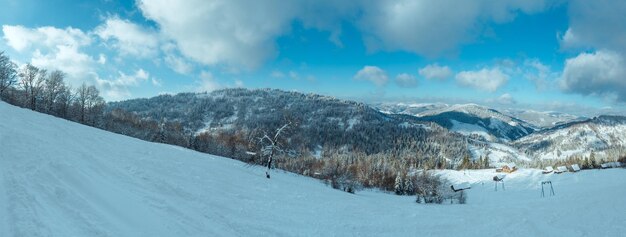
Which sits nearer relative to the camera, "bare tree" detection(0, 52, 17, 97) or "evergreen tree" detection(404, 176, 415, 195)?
"bare tree" detection(0, 52, 17, 97)

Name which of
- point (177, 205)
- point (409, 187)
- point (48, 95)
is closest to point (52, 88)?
point (48, 95)

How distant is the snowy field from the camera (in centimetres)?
1268

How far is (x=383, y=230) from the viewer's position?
20.9 m

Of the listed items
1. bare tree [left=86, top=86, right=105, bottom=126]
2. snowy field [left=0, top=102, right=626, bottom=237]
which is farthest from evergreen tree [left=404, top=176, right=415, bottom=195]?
bare tree [left=86, top=86, right=105, bottom=126]

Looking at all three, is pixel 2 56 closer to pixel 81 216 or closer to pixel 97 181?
pixel 97 181

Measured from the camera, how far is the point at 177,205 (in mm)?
18266

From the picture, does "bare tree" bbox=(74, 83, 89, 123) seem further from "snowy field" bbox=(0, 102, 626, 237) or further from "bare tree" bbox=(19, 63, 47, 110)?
"snowy field" bbox=(0, 102, 626, 237)

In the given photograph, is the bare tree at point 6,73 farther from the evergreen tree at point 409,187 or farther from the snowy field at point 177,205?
the evergreen tree at point 409,187

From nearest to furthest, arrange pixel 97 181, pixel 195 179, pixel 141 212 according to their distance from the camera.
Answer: pixel 141 212
pixel 97 181
pixel 195 179

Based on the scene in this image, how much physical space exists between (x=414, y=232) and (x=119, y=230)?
16325 millimetres

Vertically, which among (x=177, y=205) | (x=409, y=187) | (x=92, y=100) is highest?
(x=92, y=100)

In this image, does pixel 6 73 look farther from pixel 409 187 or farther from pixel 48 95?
pixel 409 187

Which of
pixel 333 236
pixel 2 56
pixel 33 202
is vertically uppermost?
pixel 2 56

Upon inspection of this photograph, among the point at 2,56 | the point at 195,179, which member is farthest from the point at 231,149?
the point at 195,179
